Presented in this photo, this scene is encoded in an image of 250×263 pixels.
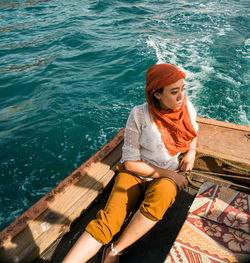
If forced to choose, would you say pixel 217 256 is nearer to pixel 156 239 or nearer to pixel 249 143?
pixel 156 239

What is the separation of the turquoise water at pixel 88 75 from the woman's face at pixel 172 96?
2.55m

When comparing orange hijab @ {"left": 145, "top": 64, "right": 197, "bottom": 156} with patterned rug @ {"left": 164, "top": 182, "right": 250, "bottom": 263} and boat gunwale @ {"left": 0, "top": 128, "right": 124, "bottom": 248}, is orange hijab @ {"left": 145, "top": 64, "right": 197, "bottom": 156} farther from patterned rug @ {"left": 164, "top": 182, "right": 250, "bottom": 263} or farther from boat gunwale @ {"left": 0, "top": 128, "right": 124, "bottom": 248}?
boat gunwale @ {"left": 0, "top": 128, "right": 124, "bottom": 248}

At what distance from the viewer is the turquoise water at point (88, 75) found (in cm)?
392

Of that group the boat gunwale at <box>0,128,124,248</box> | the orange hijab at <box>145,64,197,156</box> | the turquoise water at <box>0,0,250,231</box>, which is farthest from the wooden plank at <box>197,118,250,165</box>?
the turquoise water at <box>0,0,250,231</box>

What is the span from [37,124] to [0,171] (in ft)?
4.31

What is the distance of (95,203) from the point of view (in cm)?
216

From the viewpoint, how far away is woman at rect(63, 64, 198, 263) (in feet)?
5.20

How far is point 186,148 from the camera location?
81.2 inches

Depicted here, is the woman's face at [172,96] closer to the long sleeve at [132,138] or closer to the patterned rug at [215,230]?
the long sleeve at [132,138]

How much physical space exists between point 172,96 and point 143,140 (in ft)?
1.44

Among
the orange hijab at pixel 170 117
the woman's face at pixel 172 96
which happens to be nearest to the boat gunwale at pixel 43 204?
the orange hijab at pixel 170 117

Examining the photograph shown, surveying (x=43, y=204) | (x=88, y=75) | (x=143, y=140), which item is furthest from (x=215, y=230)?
(x=88, y=75)

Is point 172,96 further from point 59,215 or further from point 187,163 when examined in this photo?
point 59,215

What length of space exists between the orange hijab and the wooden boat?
1.22 feet
